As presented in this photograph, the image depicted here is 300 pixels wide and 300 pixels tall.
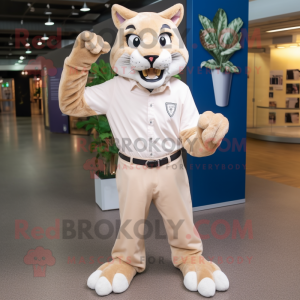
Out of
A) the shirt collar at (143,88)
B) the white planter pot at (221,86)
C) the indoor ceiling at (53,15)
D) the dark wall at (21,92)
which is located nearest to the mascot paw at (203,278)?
the shirt collar at (143,88)

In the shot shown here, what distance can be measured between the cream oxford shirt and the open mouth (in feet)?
0.26

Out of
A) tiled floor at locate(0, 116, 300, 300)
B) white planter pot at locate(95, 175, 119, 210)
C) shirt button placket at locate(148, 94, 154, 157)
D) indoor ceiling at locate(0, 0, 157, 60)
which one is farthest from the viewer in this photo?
indoor ceiling at locate(0, 0, 157, 60)

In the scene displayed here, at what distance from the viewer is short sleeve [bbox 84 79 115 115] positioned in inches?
100

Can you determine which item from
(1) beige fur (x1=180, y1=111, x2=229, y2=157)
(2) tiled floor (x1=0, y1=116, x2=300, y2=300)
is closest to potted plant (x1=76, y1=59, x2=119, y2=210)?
(2) tiled floor (x1=0, y1=116, x2=300, y2=300)

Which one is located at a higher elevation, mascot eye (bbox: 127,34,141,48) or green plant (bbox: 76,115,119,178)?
mascot eye (bbox: 127,34,141,48)

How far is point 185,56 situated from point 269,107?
8.13 m

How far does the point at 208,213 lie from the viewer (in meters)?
4.12

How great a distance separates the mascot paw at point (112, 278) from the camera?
2529mm

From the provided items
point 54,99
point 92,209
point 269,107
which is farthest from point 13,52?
point 92,209

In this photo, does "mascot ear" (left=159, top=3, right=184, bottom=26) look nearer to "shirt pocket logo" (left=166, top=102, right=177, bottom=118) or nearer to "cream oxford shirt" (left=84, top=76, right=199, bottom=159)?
"cream oxford shirt" (left=84, top=76, right=199, bottom=159)

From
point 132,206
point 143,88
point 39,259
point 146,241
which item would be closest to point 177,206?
point 132,206

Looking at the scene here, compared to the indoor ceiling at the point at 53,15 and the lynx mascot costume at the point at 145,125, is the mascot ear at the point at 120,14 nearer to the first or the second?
the lynx mascot costume at the point at 145,125

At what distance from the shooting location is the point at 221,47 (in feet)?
13.2

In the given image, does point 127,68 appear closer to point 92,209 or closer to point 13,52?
point 92,209
